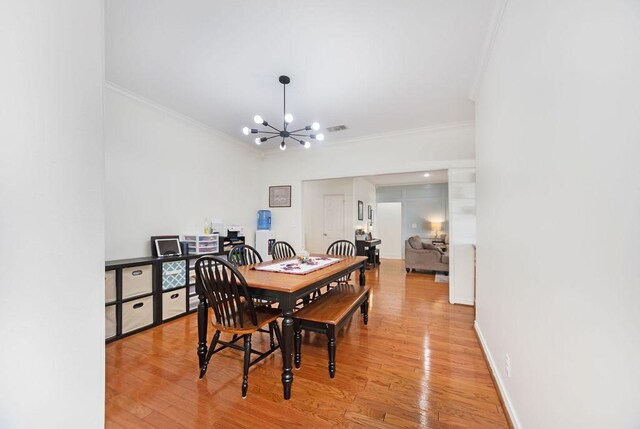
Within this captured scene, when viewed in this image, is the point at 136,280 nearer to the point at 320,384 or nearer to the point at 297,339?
the point at 297,339

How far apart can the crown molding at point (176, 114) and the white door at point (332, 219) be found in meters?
2.85

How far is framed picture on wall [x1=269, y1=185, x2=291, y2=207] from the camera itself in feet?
17.8

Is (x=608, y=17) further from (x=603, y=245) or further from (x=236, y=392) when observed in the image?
(x=236, y=392)

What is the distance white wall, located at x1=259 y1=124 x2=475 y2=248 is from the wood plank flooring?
2.56 m

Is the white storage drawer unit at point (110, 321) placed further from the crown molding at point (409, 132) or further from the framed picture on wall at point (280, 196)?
the crown molding at point (409, 132)

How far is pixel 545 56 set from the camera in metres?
1.15

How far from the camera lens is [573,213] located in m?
0.91

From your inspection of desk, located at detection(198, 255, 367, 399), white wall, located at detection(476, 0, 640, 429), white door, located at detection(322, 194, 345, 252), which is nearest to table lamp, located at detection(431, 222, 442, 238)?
white door, located at detection(322, 194, 345, 252)

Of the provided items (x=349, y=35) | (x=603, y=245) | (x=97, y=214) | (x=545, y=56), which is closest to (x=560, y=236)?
(x=603, y=245)

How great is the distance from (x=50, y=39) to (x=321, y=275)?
1959mm

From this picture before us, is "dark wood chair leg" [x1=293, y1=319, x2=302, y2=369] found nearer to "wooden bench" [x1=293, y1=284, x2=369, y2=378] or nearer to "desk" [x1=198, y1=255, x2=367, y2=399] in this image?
"wooden bench" [x1=293, y1=284, x2=369, y2=378]

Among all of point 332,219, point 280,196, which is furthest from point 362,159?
point 332,219

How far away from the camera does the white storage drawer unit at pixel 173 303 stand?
3.19m

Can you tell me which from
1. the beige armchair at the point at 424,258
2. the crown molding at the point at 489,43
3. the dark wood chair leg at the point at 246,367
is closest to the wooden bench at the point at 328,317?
the dark wood chair leg at the point at 246,367
